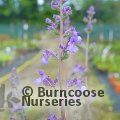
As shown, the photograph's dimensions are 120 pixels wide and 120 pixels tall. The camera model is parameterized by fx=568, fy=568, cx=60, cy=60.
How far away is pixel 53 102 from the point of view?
143 inches

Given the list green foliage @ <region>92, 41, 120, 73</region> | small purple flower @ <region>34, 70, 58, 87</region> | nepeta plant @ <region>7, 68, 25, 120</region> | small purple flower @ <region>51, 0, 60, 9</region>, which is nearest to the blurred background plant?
green foliage @ <region>92, 41, 120, 73</region>

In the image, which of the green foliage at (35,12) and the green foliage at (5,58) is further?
the green foliage at (35,12)

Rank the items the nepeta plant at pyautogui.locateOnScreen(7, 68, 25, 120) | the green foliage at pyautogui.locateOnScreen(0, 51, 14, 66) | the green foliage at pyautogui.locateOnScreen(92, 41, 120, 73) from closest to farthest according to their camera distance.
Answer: the nepeta plant at pyautogui.locateOnScreen(7, 68, 25, 120) < the green foliage at pyautogui.locateOnScreen(0, 51, 14, 66) < the green foliage at pyautogui.locateOnScreen(92, 41, 120, 73)

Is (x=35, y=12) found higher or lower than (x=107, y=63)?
higher

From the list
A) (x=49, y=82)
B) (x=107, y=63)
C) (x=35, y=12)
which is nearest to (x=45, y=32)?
(x=107, y=63)

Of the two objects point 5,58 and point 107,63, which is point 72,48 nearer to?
point 5,58

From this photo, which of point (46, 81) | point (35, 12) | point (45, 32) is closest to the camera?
point (46, 81)

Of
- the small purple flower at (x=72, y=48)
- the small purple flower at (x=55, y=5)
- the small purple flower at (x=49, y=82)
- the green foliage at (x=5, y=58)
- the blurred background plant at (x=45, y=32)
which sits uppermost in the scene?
the blurred background plant at (x=45, y=32)

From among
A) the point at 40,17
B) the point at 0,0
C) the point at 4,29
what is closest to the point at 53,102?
the point at 0,0

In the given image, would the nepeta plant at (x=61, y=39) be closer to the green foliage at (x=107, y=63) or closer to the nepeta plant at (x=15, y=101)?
the nepeta plant at (x=15, y=101)

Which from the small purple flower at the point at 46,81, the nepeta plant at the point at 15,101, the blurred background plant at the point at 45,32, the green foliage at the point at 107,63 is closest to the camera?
the small purple flower at the point at 46,81

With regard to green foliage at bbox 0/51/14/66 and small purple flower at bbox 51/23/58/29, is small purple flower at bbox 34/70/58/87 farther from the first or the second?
green foliage at bbox 0/51/14/66

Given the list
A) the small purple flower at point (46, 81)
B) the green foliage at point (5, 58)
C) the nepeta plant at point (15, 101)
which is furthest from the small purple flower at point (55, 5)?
the green foliage at point (5, 58)

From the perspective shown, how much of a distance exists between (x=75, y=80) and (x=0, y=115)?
125 centimetres
